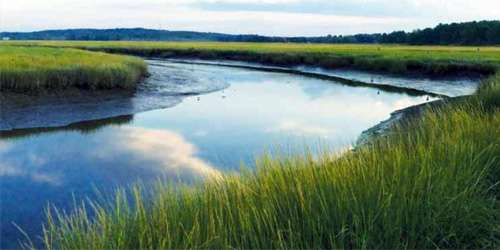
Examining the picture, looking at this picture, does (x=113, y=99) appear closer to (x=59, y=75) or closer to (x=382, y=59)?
(x=59, y=75)

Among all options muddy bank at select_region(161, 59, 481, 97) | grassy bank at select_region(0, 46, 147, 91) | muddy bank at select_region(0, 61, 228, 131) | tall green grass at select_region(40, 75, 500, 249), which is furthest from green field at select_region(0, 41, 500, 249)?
muddy bank at select_region(161, 59, 481, 97)

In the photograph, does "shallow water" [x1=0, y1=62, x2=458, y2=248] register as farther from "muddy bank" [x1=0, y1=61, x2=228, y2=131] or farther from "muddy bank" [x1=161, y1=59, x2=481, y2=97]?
"muddy bank" [x1=161, y1=59, x2=481, y2=97]

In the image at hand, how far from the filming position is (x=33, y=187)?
29.8 feet

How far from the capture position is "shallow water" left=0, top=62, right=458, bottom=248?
9031 millimetres

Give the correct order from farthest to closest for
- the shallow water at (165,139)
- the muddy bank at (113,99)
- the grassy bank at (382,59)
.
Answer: the grassy bank at (382,59) < the muddy bank at (113,99) < the shallow water at (165,139)

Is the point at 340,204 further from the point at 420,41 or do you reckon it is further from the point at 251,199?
the point at 420,41

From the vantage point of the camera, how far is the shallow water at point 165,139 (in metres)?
9.03

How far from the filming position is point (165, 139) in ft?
45.6

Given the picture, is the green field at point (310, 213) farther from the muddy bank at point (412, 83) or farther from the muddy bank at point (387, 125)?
the muddy bank at point (412, 83)

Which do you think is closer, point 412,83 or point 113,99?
point 113,99

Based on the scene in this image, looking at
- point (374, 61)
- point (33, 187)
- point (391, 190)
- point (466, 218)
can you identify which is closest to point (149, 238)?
point (391, 190)

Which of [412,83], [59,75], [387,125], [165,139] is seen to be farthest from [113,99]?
[412,83]

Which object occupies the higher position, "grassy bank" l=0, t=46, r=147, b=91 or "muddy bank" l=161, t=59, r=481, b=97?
"grassy bank" l=0, t=46, r=147, b=91

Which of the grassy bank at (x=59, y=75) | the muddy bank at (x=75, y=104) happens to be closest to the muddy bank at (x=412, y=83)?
the muddy bank at (x=75, y=104)
